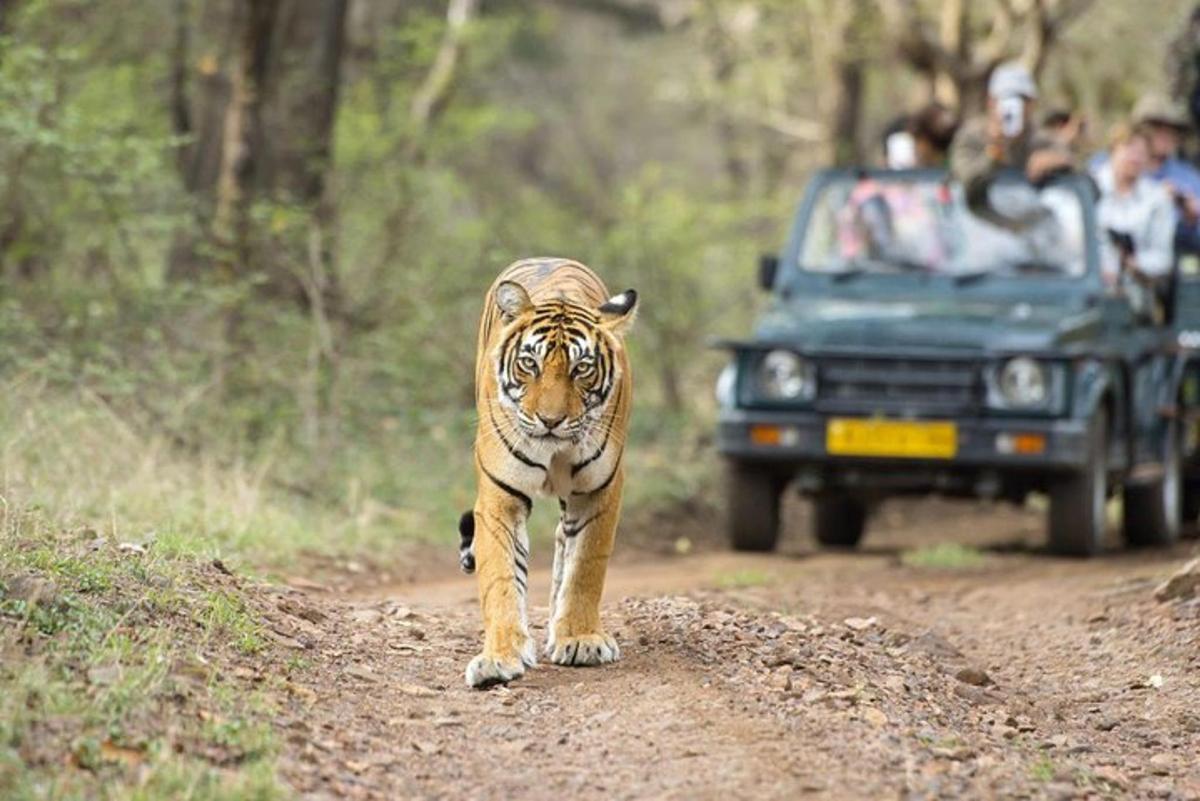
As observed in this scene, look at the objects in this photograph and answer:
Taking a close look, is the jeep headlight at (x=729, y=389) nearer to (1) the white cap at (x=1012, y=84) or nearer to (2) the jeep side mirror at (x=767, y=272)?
(2) the jeep side mirror at (x=767, y=272)

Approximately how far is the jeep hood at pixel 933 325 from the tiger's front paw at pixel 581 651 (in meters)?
4.93

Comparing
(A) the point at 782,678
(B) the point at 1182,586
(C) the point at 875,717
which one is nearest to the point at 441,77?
(B) the point at 1182,586

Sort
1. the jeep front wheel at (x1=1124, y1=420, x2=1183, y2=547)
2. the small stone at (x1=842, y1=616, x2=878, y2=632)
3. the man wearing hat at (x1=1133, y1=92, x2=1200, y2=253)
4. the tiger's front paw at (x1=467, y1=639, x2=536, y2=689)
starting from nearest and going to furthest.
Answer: the tiger's front paw at (x1=467, y1=639, x2=536, y2=689) < the small stone at (x1=842, y1=616, x2=878, y2=632) < the jeep front wheel at (x1=1124, y1=420, x2=1183, y2=547) < the man wearing hat at (x1=1133, y1=92, x2=1200, y2=253)

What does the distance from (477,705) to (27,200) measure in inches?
316

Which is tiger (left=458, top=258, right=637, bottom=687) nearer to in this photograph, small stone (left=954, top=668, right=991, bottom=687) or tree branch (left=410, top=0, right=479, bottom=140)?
small stone (left=954, top=668, right=991, bottom=687)

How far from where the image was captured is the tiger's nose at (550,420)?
672 cm

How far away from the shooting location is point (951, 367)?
11555mm

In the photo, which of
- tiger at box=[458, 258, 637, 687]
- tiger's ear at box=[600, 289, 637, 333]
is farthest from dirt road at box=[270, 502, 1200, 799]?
tiger's ear at box=[600, 289, 637, 333]

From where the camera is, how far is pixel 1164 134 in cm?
1488

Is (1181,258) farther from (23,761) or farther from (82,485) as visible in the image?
(23,761)

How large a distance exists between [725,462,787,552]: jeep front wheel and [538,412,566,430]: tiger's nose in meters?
5.47

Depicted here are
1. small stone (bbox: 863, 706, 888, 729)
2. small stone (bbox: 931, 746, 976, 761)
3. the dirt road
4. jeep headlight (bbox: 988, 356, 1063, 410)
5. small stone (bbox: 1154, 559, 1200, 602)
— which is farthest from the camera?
jeep headlight (bbox: 988, 356, 1063, 410)

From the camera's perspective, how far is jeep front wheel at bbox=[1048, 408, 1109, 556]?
38.4 feet

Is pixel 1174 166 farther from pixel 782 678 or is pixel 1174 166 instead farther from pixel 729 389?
pixel 782 678
